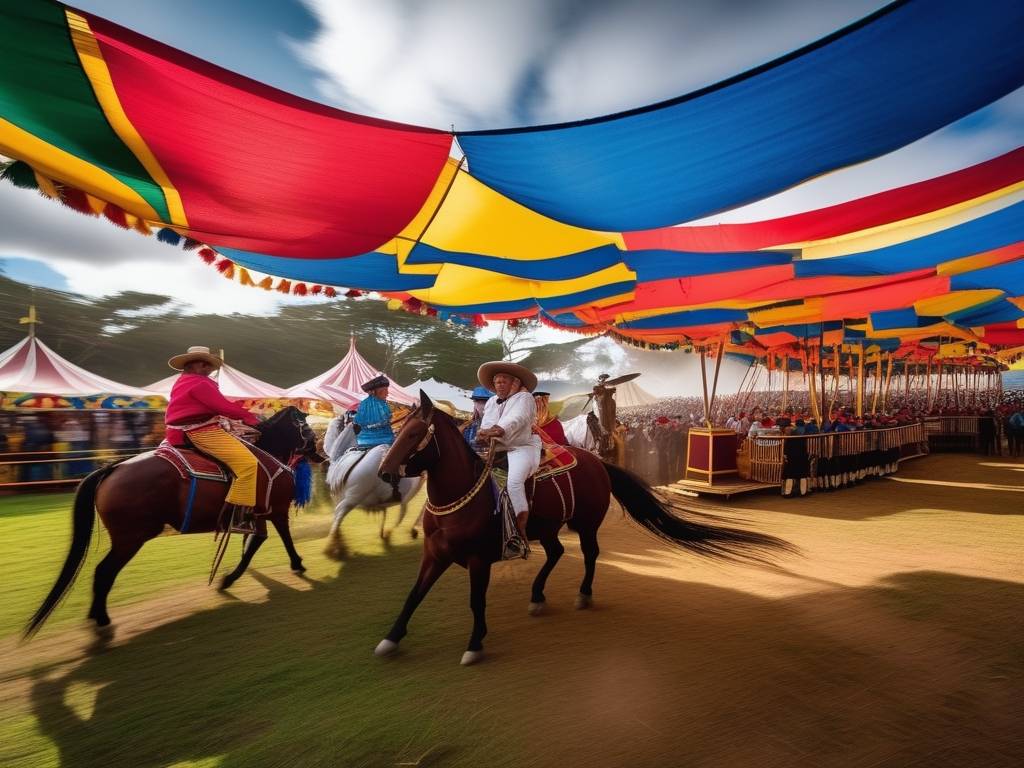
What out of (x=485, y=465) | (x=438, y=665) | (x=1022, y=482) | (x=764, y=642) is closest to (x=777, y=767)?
(x=764, y=642)

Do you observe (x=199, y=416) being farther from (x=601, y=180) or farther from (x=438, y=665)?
(x=601, y=180)

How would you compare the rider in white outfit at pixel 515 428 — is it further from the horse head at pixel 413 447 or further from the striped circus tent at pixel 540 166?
the striped circus tent at pixel 540 166

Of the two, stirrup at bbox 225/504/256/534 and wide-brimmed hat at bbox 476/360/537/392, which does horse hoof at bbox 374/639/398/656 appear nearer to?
stirrup at bbox 225/504/256/534

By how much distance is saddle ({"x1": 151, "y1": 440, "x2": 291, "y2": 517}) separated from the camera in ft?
12.3

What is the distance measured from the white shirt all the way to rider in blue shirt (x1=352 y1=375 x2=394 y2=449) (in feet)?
7.80

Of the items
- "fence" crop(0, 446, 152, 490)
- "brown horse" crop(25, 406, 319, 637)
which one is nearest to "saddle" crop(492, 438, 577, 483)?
"brown horse" crop(25, 406, 319, 637)

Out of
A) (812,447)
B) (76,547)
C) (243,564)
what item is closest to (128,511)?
(76,547)

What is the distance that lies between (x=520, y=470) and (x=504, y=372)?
31.4 inches

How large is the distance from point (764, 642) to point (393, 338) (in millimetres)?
25353

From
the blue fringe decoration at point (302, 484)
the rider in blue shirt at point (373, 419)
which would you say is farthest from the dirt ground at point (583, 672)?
the rider in blue shirt at point (373, 419)

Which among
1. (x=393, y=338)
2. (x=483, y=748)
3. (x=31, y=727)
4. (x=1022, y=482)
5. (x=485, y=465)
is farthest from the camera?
(x=393, y=338)

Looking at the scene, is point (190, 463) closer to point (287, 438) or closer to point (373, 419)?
point (287, 438)

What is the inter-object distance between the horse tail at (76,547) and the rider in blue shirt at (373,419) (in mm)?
2387

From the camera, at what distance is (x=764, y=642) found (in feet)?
10.7
